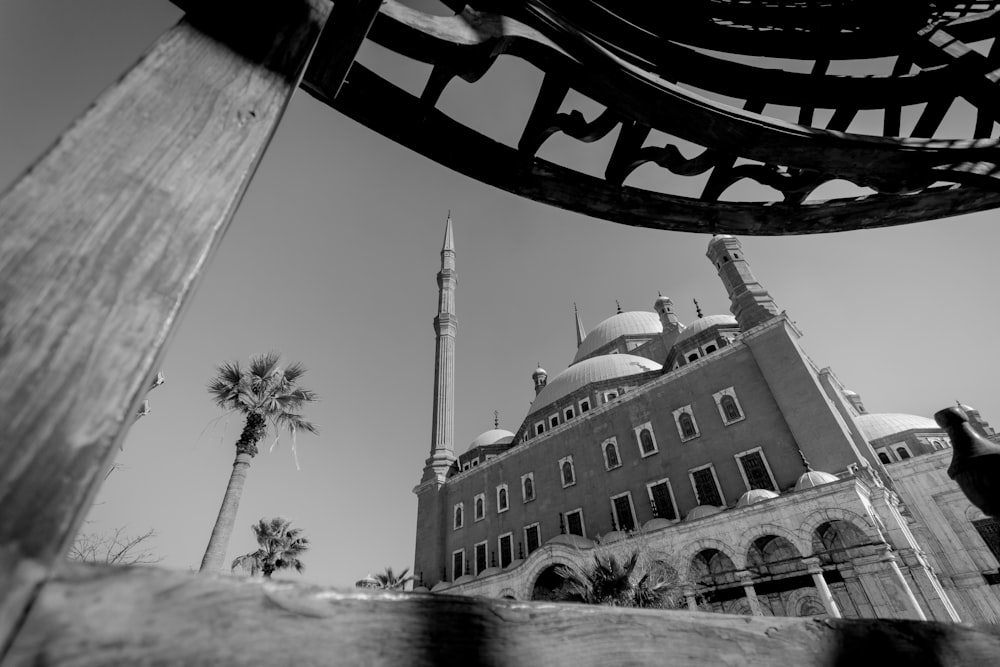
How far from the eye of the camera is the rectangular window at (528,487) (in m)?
24.0

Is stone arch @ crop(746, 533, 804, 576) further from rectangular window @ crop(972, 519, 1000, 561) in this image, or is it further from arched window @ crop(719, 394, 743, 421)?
rectangular window @ crop(972, 519, 1000, 561)

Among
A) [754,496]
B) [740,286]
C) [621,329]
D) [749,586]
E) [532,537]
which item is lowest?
[749,586]

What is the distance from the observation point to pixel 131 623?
0.48 meters

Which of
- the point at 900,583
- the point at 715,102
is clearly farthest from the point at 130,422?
the point at 900,583

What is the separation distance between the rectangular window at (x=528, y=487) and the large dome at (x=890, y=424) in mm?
19508

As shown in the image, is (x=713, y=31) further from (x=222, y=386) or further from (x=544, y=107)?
(x=222, y=386)

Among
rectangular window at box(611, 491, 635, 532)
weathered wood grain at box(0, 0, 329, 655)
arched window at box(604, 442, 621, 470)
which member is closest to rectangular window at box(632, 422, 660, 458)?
arched window at box(604, 442, 621, 470)

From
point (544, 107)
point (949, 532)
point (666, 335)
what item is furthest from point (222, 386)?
point (949, 532)

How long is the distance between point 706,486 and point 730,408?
3.35m

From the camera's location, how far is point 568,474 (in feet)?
76.0

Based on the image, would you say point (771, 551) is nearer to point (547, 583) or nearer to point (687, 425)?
point (687, 425)

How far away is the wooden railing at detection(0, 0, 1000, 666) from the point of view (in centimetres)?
48

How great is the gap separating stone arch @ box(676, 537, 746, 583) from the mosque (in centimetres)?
5

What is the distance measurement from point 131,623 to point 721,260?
26.2 meters
